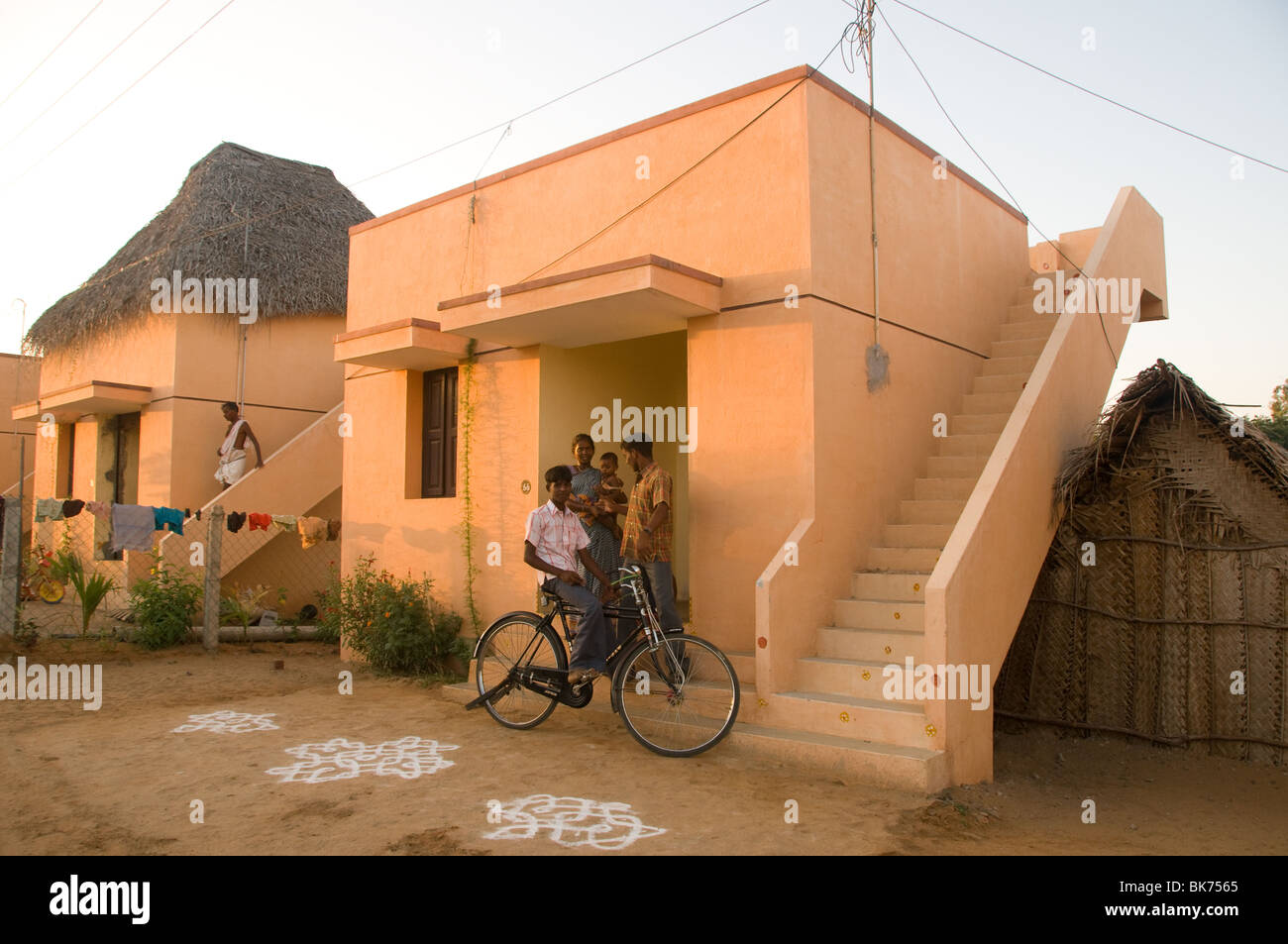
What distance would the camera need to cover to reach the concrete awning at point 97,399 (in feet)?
44.2

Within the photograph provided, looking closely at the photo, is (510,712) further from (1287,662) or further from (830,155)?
(1287,662)

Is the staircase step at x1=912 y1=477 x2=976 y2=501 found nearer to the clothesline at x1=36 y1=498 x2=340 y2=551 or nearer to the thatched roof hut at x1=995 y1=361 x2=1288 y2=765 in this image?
the thatched roof hut at x1=995 y1=361 x2=1288 y2=765

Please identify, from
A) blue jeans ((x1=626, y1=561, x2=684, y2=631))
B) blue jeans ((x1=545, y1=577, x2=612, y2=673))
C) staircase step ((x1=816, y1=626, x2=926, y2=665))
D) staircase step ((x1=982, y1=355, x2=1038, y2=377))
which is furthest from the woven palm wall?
blue jeans ((x1=545, y1=577, x2=612, y2=673))

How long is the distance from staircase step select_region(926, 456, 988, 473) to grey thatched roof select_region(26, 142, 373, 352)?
394 inches

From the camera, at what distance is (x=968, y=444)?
811 centimetres

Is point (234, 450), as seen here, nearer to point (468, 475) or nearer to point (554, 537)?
point (468, 475)

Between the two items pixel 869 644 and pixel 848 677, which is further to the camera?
pixel 869 644

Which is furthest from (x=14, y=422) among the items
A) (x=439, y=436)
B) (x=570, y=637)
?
(x=570, y=637)

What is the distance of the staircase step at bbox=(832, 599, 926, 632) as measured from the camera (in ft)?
21.3

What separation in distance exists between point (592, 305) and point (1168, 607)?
5.00 meters

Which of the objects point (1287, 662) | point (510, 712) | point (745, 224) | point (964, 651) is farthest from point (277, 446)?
point (1287, 662)

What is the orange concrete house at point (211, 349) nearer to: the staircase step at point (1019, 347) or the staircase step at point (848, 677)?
the staircase step at point (848, 677)

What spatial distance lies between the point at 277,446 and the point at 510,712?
8.73 meters
